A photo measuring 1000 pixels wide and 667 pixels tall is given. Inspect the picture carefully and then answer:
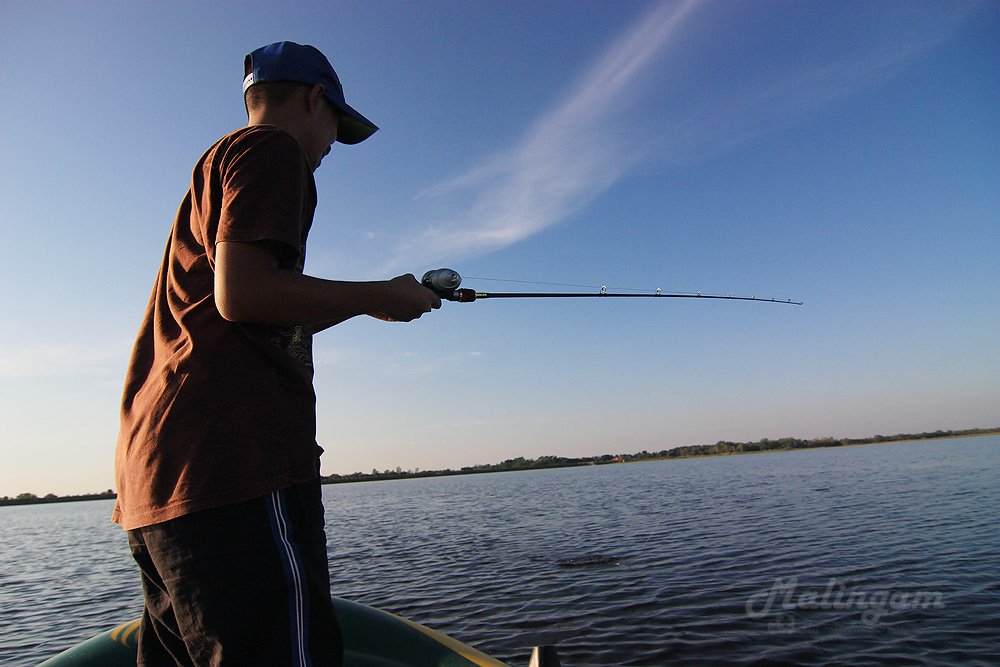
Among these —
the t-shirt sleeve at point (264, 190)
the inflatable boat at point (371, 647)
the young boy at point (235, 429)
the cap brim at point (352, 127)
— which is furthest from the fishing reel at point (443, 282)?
the inflatable boat at point (371, 647)

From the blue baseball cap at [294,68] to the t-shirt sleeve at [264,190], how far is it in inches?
12.6

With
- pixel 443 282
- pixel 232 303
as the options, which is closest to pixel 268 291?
pixel 232 303

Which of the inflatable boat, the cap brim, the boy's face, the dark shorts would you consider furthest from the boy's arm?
the inflatable boat

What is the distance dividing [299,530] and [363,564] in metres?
13.0

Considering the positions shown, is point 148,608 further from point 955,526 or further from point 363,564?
point 955,526

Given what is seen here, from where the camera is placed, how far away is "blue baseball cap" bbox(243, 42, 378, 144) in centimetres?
167

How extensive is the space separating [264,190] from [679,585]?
9494 millimetres

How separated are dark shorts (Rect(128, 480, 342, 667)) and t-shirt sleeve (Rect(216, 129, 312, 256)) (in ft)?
2.00

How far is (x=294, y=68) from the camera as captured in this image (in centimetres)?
168

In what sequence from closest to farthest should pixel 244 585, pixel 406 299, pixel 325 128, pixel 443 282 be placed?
1. pixel 244 585
2. pixel 406 299
3. pixel 325 128
4. pixel 443 282

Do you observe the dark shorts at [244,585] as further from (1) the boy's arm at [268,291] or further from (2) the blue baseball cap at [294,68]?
(2) the blue baseball cap at [294,68]

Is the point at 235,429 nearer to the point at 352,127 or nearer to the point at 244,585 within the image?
the point at 244,585

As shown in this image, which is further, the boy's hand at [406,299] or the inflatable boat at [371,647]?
the inflatable boat at [371,647]

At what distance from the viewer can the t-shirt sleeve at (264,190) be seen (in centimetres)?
133
